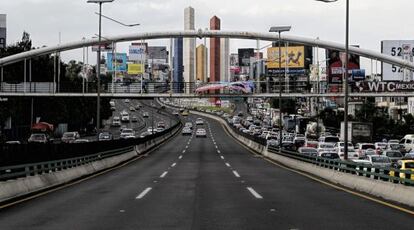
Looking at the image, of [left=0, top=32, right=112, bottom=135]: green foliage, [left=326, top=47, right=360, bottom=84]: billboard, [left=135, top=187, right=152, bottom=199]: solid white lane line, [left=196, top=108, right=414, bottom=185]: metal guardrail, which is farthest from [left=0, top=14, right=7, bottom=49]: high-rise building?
[left=135, top=187, right=152, bottom=199]: solid white lane line

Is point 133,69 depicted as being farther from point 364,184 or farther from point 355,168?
point 364,184

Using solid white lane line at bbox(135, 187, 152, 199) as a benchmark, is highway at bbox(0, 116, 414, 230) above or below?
above

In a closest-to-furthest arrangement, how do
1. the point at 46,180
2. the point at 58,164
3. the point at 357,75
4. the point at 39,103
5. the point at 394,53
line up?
the point at 46,180
the point at 58,164
the point at 394,53
the point at 39,103
the point at 357,75

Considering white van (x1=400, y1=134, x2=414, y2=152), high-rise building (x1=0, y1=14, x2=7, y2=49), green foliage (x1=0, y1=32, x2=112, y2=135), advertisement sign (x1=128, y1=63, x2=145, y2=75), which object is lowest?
white van (x1=400, y1=134, x2=414, y2=152)

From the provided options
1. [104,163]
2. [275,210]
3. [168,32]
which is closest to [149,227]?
[275,210]

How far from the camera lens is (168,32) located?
6875cm

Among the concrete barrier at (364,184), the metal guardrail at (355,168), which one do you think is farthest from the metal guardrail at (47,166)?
the metal guardrail at (355,168)

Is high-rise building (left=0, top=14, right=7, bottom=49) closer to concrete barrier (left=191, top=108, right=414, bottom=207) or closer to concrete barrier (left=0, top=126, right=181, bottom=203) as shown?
concrete barrier (left=0, top=126, right=181, bottom=203)

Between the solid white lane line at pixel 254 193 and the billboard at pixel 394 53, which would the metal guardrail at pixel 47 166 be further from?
the billboard at pixel 394 53

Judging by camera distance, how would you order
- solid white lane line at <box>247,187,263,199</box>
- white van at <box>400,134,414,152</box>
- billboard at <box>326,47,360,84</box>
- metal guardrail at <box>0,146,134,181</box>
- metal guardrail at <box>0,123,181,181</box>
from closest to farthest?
1. solid white lane line at <box>247,187,263,199</box>
2. metal guardrail at <box>0,146,134,181</box>
3. metal guardrail at <box>0,123,181,181</box>
4. white van at <box>400,134,414,152</box>
5. billboard at <box>326,47,360,84</box>

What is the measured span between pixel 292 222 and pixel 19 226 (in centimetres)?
527

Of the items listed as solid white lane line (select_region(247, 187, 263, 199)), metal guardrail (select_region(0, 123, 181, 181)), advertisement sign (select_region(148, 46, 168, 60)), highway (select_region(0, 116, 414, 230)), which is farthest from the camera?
advertisement sign (select_region(148, 46, 168, 60))

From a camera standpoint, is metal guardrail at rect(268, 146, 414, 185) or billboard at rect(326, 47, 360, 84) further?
billboard at rect(326, 47, 360, 84)

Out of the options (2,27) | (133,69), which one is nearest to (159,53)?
(133,69)
